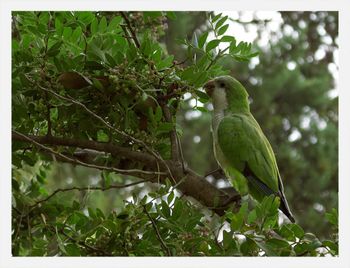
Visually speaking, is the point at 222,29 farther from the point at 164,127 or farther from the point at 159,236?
the point at 159,236

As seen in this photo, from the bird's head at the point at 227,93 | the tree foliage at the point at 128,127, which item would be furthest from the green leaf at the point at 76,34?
the bird's head at the point at 227,93

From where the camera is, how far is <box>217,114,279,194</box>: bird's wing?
5.35ft

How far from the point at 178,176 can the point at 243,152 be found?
294 millimetres

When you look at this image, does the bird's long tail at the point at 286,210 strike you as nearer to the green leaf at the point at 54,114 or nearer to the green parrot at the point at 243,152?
the green parrot at the point at 243,152

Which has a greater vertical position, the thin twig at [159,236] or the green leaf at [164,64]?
the green leaf at [164,64]

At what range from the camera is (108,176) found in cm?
162

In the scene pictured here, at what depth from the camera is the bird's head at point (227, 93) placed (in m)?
1.60

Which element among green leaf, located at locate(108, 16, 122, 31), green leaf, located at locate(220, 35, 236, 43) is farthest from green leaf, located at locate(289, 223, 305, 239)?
green leaf, located at locate(108, 16, 122, 31)

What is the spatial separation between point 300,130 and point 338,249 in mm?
2581

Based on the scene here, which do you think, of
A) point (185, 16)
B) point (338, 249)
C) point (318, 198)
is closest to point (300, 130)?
point (318, 198)

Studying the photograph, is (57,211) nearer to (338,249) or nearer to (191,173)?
(191,173)

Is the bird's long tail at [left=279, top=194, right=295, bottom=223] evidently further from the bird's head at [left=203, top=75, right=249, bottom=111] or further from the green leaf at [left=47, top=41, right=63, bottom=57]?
the green leaf at [left=47, top=41, right=63, bottom=57]

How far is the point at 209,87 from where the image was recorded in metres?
1.54
